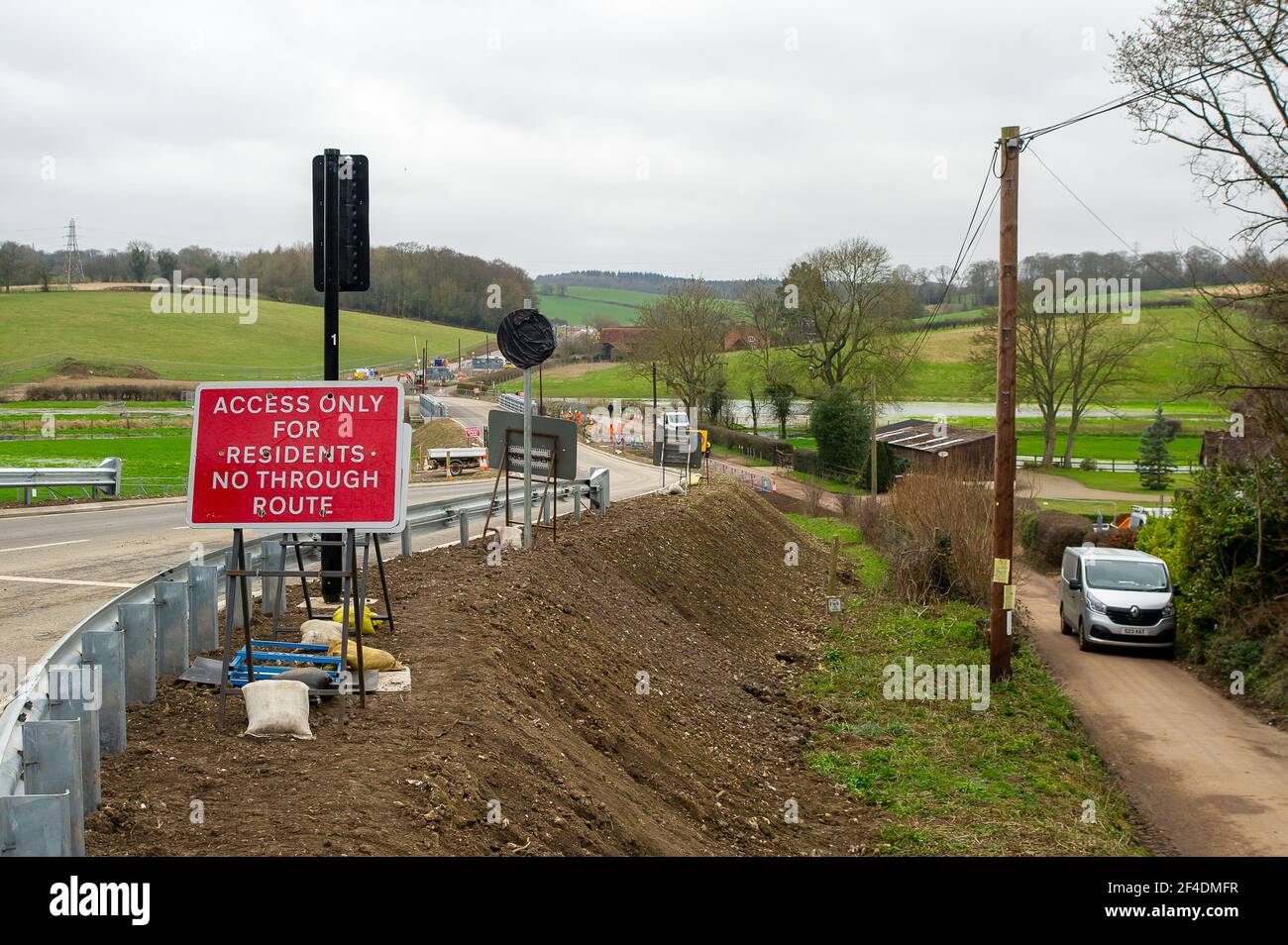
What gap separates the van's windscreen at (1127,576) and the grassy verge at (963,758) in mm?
3357

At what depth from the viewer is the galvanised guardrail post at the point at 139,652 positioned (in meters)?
7.57

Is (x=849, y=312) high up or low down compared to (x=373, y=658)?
up

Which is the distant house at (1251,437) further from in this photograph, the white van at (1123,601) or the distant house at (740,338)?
the distant house at (740,338)

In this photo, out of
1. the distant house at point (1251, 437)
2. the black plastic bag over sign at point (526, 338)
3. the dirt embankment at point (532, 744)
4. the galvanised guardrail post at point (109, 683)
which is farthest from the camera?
the distant house at point (1251, 437)

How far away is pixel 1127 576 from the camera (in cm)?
2305

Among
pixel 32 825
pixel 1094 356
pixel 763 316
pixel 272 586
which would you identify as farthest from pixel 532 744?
pixel 763 316

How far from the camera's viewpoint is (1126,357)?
222ft

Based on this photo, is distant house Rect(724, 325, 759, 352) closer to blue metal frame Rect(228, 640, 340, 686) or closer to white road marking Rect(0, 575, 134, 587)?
white road marking Rect(0, 575, 134, 587)

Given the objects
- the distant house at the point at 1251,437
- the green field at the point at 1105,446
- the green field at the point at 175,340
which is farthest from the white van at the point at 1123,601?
the green field at the point at 175,340

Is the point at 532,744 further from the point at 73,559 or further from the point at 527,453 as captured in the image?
the point at 73,559

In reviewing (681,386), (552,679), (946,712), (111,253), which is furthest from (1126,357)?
(111,253)

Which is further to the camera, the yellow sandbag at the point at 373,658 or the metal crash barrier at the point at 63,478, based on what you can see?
the metal crash barrier at the point at 63,478

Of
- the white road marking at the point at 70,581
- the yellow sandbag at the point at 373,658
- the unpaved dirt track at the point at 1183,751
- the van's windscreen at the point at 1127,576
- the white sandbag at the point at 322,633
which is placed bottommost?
the unpaved dirt track at the point at 1183,751

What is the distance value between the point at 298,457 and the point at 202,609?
2304 millimetres
